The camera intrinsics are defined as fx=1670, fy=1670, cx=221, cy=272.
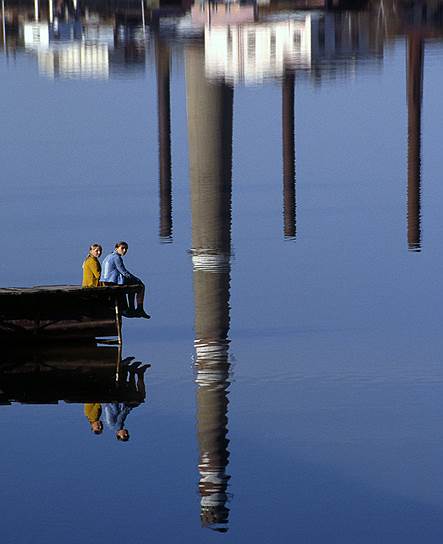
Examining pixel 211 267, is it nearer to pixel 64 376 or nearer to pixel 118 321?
pixel 118 321

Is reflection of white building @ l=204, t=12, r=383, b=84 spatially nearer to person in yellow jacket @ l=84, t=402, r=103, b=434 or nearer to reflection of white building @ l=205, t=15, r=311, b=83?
reflection of white building @ l=205, t=15, r=311, b=83

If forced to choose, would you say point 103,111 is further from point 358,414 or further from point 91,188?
point 358,414

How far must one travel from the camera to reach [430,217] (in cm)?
3747

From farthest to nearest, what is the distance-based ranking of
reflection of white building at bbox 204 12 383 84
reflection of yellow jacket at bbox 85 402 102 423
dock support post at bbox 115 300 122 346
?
reflection of white building at bbox 204 12 383 84
dock support post at bbox 115 300 122 346
reflection of yellow jacket at bbox 85 402 102 423

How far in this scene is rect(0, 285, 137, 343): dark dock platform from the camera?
80.5ft

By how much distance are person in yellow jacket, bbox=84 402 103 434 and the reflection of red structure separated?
4848 centimetres

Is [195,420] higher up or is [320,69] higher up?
[320,69]

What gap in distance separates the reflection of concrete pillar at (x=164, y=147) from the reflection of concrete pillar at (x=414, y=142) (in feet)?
17.6

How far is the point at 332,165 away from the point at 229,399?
24812 mm


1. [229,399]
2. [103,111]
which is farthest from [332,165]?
[229,399]

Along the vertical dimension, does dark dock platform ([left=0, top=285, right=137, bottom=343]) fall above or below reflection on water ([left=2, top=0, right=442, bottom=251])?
below

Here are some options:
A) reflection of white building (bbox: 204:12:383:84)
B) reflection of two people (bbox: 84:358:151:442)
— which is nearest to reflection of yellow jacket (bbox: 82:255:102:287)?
reflection of two people (bbox: 84:358:151:442)

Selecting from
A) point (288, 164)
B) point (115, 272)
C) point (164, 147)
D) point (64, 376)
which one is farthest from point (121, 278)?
point (164, 147)

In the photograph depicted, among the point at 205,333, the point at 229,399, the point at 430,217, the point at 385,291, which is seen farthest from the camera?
the point at 430,217
